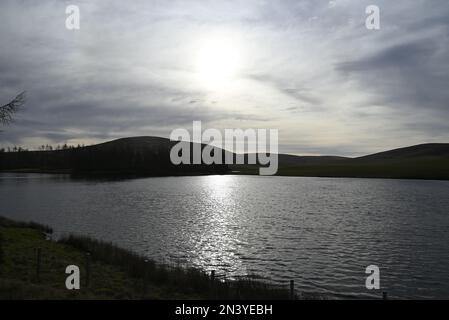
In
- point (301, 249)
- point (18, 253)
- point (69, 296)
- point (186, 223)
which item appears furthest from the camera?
point (186, 223)

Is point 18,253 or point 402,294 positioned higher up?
point 18,253

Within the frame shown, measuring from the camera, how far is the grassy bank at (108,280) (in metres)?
16.6

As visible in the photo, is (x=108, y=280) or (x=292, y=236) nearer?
(x=108, y=280)

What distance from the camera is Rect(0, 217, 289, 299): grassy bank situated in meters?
16.6

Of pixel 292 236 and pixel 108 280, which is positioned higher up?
pixel 108 280

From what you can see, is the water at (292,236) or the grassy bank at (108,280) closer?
the grassy bank at (108,280)

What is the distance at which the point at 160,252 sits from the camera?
3111 centimetres

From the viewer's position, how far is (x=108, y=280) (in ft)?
68.3

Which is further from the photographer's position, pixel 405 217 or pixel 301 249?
pixel 405 217

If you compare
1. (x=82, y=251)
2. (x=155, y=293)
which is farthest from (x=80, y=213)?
(x=155, y=293)

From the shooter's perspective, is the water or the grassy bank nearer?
the grassy bank
